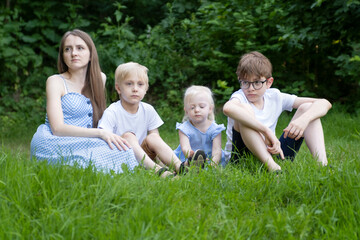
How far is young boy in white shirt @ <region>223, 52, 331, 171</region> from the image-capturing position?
2.86 metres

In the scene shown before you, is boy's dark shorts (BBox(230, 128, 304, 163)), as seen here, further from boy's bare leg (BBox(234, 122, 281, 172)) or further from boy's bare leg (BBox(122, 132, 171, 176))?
boy's bare leg (BBox(122, 132, 171, 176))

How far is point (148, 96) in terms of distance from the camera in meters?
7.66

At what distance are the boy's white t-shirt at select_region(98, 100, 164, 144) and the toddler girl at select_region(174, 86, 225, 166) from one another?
0.26 m

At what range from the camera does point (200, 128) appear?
11.5ft

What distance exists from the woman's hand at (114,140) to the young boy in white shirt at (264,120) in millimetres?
796

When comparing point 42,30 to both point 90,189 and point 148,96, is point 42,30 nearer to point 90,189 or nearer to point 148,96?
point 148,96

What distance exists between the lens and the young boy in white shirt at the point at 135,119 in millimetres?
3156

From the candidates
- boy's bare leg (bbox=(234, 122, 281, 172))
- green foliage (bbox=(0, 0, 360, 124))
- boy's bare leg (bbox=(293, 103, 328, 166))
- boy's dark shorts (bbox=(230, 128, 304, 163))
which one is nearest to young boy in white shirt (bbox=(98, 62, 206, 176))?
boy's dark shorts (bbox=(230, 128, 304, 163))

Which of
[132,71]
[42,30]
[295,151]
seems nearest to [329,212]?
[295,151]

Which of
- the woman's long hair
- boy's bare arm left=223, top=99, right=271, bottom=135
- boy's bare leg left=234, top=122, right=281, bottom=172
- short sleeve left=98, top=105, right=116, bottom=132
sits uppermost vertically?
the woman's long hair

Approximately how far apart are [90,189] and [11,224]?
1.40ft

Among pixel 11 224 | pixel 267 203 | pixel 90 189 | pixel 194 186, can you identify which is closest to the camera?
pixel 11 224

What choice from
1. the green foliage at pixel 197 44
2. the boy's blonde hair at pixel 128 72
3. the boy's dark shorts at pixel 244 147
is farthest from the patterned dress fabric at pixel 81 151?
the green foliage at pixel 197 44

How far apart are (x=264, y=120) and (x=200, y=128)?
60 centimetres
